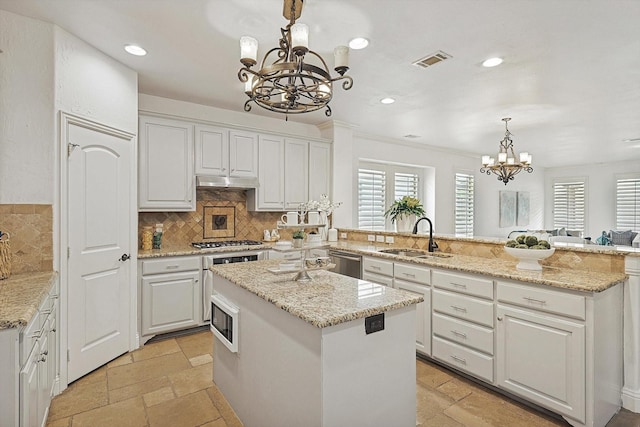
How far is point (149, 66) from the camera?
10.2 ft

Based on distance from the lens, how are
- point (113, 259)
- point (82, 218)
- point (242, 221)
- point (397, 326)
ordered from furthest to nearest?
1. point (242, 221)
2. point (113, 259)
3. point (82, 218)
4. point (397, 326)

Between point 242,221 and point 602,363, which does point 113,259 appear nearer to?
point 242,221

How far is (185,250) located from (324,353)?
2.72 metres

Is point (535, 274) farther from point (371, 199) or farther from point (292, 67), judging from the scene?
point (371, 199)

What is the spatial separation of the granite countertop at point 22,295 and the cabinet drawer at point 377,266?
2.71m

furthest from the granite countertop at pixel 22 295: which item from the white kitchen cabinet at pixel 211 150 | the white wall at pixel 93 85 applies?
the white kitchen cabinet at pixel 211 150

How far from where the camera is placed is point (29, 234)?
2.38m

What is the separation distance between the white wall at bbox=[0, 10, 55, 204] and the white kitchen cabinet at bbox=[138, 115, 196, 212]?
3.99 feet

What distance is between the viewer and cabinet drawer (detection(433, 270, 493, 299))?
8.38 feet

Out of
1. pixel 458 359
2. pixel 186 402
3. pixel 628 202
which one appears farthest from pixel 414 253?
pixel 628 202

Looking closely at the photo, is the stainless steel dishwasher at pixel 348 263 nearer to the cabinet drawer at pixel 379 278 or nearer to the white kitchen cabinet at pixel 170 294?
the cabinet drawer at pixel 379 278

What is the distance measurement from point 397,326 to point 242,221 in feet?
11.0

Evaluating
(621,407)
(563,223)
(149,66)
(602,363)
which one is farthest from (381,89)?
(563,223)

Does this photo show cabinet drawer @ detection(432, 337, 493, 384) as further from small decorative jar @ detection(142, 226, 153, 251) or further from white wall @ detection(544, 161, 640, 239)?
white wall @ detection(544, 161, 640, 239)
